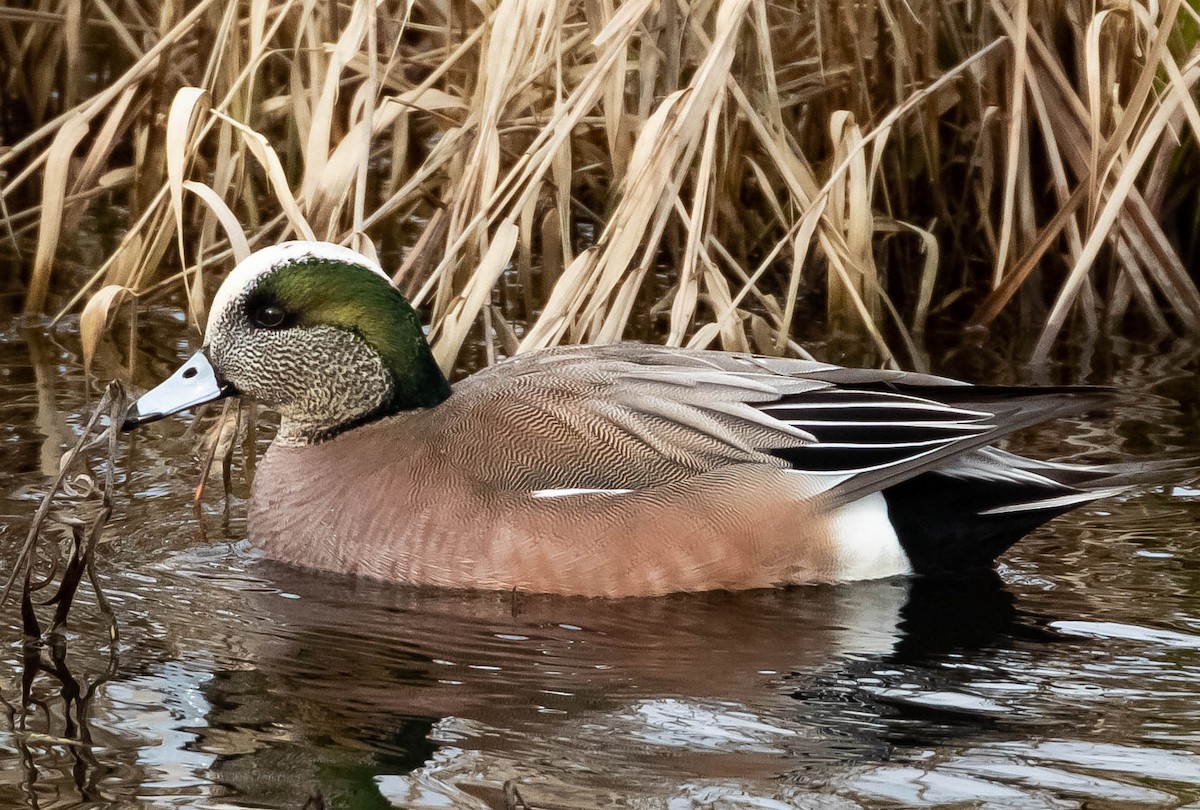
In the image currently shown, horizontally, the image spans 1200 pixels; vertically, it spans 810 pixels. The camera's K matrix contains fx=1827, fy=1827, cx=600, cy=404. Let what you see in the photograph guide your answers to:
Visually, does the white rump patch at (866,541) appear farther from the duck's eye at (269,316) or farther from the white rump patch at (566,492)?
the duck's eye at (269,316)

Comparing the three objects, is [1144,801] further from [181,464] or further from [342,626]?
[181,464]

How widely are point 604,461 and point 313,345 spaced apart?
74 cm

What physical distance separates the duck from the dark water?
0.28 ft

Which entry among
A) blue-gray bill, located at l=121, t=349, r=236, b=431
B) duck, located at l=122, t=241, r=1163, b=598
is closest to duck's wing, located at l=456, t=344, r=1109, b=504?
duck, located at l=122, t=241, r=1163, b=598

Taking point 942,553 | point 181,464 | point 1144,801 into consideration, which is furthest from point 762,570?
point 181,464

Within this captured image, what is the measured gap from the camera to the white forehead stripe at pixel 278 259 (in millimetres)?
3980

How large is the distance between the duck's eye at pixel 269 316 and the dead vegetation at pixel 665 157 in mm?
156

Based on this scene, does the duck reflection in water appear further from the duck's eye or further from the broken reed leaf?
the duck's eye

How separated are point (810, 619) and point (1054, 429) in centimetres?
146

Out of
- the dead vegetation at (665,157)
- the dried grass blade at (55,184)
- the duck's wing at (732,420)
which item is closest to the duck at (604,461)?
the duck's wing at (732,420)

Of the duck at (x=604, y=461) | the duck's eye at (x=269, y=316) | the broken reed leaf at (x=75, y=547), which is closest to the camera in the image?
the broken reed leaf at (x=75, y=547)

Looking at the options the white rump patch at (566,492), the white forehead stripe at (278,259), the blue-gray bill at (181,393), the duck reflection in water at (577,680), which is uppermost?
the white forehead stripe at (278,259)

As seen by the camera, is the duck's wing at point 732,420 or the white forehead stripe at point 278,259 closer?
the duck's wing at point 732,420

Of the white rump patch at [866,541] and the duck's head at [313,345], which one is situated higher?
the duck's head at [313,345]
